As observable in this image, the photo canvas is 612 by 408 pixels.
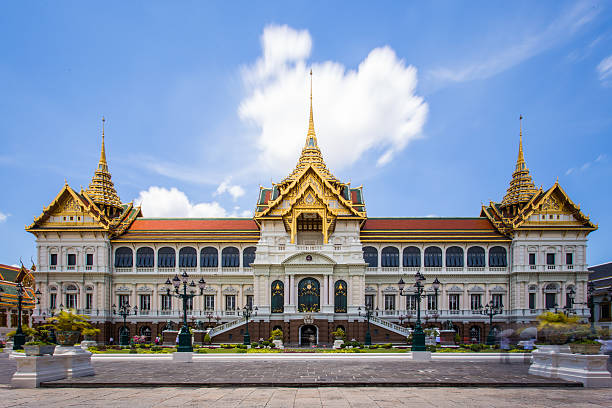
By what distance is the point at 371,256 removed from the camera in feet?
181

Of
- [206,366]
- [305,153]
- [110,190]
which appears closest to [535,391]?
[206,366]

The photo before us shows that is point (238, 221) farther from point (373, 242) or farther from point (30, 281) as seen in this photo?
point (30, 281)

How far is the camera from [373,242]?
54.9m

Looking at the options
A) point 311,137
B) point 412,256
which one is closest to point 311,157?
point 311,137

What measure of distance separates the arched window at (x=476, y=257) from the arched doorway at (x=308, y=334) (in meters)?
19.0

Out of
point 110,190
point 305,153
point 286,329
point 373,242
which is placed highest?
point 305,153

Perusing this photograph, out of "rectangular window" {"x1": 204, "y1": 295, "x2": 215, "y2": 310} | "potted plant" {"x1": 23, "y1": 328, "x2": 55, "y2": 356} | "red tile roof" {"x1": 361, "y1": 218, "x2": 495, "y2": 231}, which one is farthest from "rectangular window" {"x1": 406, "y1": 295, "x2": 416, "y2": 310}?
"potted plant" {"x1": 23, "y1": 328, "x2": 55, "y2": 356}

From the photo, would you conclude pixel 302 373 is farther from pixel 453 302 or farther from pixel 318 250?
pixel 453 302

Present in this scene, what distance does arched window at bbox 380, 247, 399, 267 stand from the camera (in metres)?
55.0

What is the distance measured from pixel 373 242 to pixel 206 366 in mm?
31627

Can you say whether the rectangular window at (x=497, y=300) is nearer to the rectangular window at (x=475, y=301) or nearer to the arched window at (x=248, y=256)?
the rectangular window at (x=475, y=301)

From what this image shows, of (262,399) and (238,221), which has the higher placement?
(238,221)

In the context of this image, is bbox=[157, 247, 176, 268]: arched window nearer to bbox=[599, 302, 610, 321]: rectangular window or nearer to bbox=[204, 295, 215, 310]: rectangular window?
bbox=[204, 295, 215, 310]: rectangular window

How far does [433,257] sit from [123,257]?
111 ft
